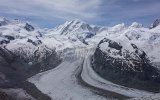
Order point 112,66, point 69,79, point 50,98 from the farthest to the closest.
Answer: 1. point 112,66
2. point 69,79
3. point 50,98

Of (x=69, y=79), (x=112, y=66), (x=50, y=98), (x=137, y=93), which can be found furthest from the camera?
(x=112, y=66)

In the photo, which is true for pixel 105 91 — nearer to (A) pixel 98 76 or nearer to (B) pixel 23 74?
(A) pixel 98 76

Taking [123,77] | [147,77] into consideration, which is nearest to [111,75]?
[123,77]

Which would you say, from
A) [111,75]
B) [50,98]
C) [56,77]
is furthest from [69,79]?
[50,98]

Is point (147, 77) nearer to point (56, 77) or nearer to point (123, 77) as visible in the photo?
point (123, 77)

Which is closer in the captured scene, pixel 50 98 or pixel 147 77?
pixel 50 98

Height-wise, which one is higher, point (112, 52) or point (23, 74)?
point (112, 52)
